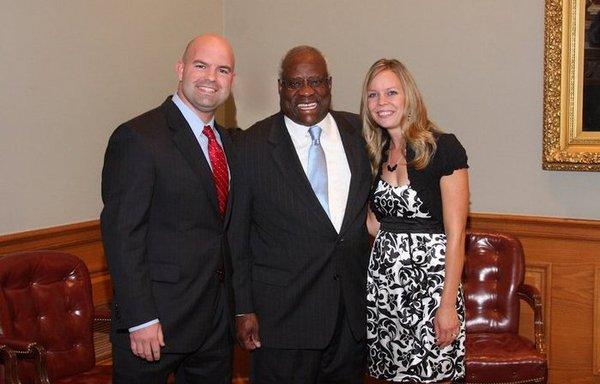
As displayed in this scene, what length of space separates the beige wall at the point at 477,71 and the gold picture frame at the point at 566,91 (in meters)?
0.08

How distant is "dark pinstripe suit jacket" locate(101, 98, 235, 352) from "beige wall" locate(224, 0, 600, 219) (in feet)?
6.48

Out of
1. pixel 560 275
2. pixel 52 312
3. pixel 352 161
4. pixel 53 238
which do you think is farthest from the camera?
pixel 560 275

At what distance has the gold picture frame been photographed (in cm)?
387

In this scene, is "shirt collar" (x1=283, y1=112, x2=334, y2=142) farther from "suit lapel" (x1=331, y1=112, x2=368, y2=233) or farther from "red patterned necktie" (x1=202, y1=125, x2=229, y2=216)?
"red patterned necktie" (x1=202, y1=125, x2=229, y2=216)

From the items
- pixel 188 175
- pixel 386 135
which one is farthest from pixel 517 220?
pixel 188 175

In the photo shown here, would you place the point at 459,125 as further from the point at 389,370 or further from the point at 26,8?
the point at 26,8

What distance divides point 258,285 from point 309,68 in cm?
85

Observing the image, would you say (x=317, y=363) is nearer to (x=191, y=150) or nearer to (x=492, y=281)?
(x=191, y=150)

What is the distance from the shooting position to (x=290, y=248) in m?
2.88

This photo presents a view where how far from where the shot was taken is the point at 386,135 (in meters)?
3.03

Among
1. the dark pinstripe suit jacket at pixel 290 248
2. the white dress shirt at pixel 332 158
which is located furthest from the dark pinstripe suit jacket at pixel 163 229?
the white dress shirt at pixel 332 158

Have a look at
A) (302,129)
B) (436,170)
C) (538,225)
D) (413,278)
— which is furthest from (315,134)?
(538,225)

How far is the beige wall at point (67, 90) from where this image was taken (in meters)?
3.49

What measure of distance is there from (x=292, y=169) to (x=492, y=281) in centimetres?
150
